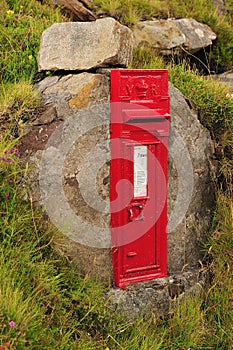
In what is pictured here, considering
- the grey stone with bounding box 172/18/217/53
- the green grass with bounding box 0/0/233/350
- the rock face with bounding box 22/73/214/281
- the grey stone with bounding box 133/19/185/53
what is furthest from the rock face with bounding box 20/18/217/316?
the grey stone with bounding box 172/18/217/53

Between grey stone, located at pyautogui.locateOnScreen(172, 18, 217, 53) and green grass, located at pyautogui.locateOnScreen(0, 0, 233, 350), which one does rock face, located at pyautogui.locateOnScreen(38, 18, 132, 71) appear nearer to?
green grass, located at pyautogui.locateOnScreen(0, 0, 233, 350)

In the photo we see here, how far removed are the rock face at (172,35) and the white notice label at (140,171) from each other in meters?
2.58

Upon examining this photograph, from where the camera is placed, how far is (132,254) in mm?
3742

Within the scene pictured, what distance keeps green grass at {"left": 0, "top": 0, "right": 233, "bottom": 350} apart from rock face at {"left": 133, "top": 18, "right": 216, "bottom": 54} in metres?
1.31

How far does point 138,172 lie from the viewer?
373cm

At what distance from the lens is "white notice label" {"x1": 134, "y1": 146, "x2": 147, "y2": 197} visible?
3707 millimetres

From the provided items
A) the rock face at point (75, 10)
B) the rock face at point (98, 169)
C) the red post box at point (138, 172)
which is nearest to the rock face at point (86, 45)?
the rock face at point (98, 169)

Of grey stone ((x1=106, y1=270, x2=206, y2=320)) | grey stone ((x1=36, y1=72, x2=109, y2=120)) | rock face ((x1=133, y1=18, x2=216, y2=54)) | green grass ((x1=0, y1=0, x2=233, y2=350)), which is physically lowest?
grey stone ((x1=106, y1=270, x2=206, y2=320))

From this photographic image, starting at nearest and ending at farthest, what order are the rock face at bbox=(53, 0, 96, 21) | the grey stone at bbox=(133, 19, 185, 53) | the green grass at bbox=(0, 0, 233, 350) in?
the green grass at bbox=(0, 0, 233, 350) < the rock face at bbox=(53, 0, 96, 21) < the grey stone at bbox=(133, 19, 185, 53)

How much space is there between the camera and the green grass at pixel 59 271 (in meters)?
3.02

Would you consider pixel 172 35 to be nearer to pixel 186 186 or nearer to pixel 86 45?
pixel 86 45

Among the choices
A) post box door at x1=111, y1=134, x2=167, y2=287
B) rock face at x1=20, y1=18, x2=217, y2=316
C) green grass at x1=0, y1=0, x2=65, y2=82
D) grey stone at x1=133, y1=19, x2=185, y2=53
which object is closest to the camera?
rock face at x1=20, y1=18, x2=217, y2=316

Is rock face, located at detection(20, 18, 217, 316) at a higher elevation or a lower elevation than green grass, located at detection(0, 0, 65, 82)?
lower

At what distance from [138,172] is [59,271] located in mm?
883
